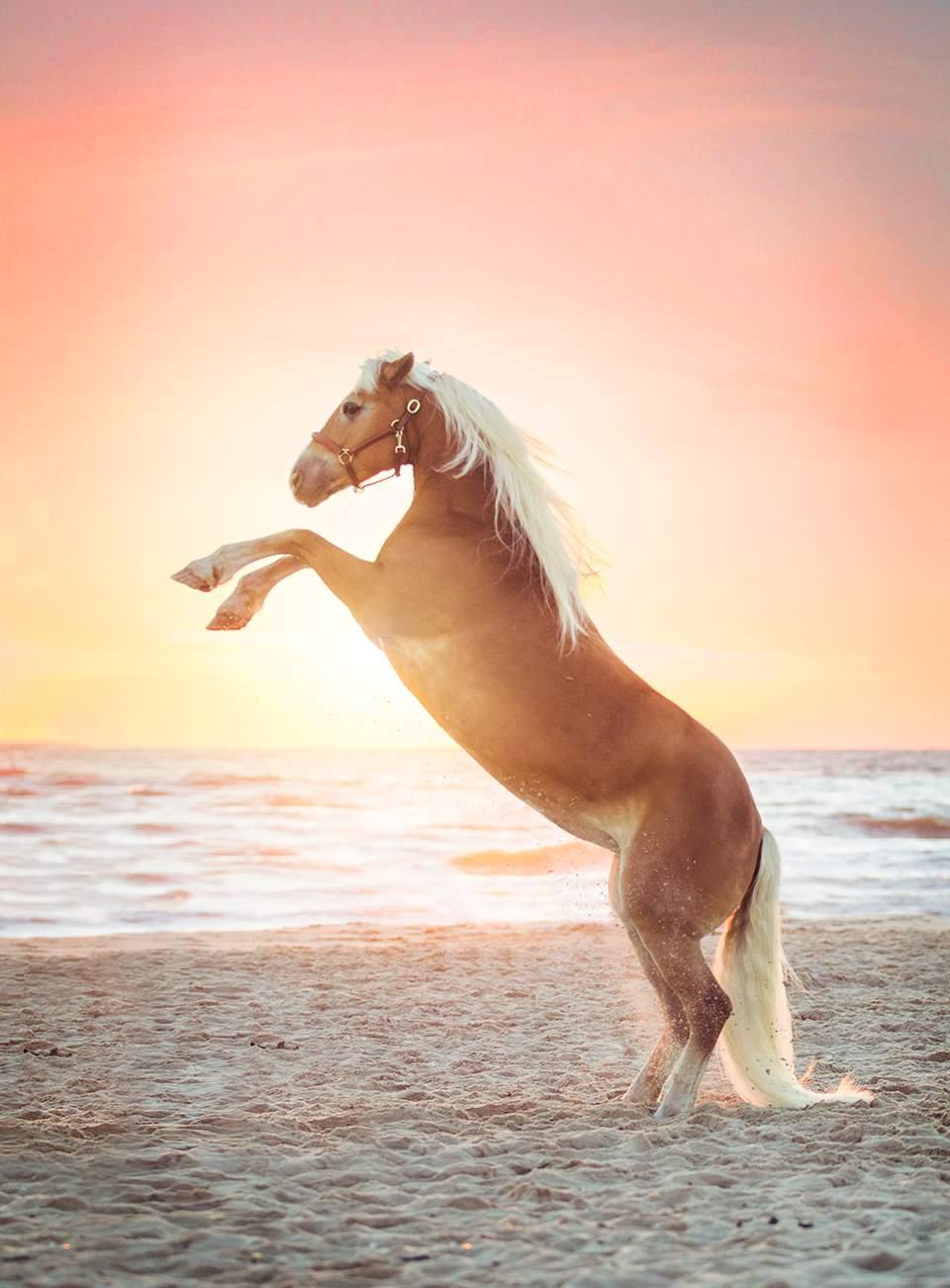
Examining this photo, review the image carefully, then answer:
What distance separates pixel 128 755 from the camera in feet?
142

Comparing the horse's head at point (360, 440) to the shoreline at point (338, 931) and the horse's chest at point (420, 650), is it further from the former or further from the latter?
the shoreline at point (338, 931)

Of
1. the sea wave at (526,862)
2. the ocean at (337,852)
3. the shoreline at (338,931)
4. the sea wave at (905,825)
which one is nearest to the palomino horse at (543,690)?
the ocean at (337,852)

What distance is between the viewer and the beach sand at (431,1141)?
10.8 feet

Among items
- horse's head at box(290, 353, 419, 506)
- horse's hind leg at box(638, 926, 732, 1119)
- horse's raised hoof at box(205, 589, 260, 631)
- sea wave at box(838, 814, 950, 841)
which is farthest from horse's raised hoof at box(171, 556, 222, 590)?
sea wave at box(838, 814, 950, 841)

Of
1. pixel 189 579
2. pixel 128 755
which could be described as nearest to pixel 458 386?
pixel 189 579

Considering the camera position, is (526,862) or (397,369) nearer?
(397,369)

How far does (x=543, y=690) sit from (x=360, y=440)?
126 cm

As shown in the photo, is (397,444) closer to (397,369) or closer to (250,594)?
(397,369)

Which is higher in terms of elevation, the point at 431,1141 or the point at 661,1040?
the point at 661,1040

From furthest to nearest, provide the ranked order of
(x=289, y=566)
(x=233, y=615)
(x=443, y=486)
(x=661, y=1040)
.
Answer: (x=661, y=1040)
(x=443, y=486)
(x=289, y=566)
(x=233, y=615)

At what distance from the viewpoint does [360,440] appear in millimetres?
4996

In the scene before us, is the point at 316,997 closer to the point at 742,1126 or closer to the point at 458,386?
the point at 742,1126

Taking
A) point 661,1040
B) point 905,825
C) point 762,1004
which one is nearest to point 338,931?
point 661,1040

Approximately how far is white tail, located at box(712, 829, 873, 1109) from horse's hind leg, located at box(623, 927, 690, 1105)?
0.19 metres
